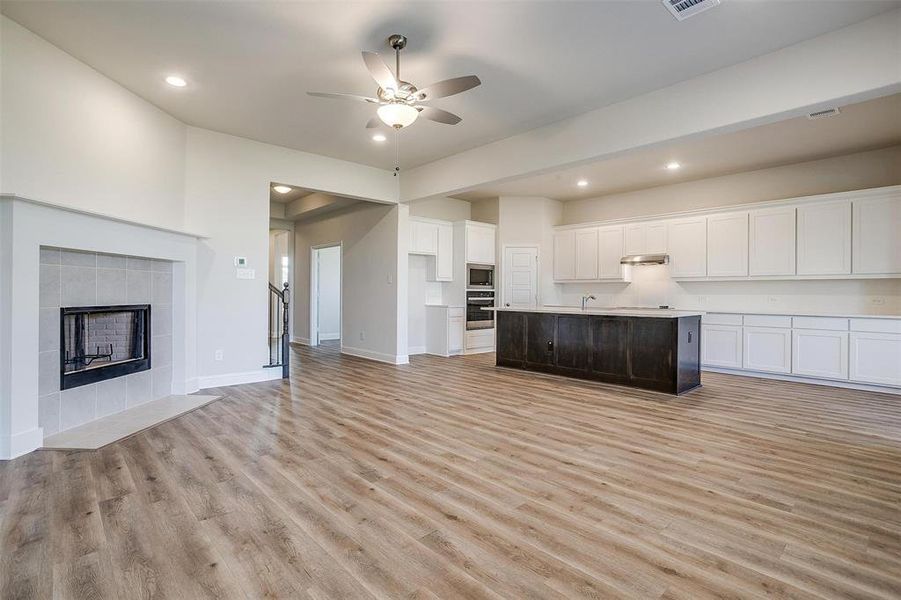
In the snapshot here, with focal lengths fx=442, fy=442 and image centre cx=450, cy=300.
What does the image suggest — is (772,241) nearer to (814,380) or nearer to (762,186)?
(762,186)

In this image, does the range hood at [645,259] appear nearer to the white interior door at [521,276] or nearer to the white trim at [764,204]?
the white trim at [764,204]

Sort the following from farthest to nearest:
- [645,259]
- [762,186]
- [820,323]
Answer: [645,259], [762,186], [820,323]

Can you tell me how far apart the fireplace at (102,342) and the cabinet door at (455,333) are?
14.8ft

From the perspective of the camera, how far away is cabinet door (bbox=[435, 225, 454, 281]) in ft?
26.3

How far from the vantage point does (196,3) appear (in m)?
2.88

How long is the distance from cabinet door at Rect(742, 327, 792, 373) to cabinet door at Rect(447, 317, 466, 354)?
430 centimetres

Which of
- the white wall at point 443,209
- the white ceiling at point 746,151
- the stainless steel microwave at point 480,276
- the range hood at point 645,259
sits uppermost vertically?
the white ceiling at point 746,151

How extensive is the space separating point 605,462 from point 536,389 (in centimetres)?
220

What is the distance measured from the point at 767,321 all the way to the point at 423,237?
525 cm

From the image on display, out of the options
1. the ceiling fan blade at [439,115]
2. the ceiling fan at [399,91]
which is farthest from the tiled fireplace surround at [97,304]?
the ceiling fan blade at [439,115]

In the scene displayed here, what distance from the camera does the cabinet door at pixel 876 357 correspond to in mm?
4973

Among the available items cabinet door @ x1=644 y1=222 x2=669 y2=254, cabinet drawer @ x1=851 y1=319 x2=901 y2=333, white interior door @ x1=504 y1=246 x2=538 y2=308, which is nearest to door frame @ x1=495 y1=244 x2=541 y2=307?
white interior door @ x1=504 y1=246 x2=538 y2=308

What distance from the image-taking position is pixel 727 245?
→ 255 inches

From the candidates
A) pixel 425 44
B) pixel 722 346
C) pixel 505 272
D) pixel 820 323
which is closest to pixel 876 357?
pixel 820 323
